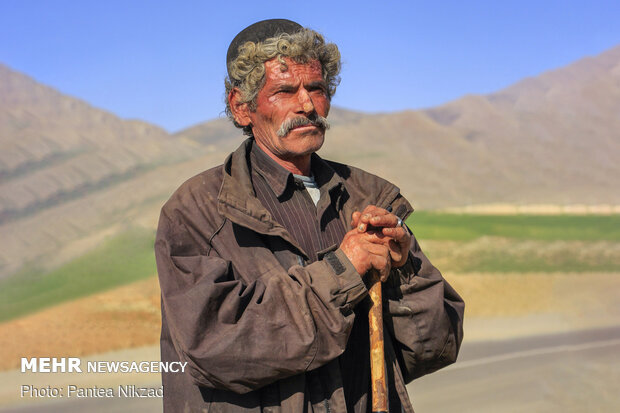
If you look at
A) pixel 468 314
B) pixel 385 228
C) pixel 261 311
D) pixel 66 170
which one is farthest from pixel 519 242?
pixel 261 311

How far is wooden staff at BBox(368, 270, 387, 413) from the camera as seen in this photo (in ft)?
6.93

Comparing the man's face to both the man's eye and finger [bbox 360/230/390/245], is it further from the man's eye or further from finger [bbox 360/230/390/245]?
finger [bbox 360/230/390/245]

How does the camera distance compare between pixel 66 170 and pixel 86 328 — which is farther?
pixel 66 170

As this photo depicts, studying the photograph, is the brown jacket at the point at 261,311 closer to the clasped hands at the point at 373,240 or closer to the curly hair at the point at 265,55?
the clasped hands at the point at 373,240

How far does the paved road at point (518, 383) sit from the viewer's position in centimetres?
704

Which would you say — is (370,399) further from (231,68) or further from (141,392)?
(141,392)

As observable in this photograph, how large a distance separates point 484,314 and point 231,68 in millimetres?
10170

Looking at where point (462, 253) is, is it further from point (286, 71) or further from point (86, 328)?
point (286, 71)

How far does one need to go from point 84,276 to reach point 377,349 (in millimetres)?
11523

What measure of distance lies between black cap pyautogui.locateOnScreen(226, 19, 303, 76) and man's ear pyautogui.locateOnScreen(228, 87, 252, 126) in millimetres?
115

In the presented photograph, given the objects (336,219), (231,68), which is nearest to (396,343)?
(336,219)

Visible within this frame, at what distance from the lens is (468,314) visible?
1191 cm

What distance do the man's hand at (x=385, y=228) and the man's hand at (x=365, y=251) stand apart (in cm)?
1

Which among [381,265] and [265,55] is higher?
[265,55]
